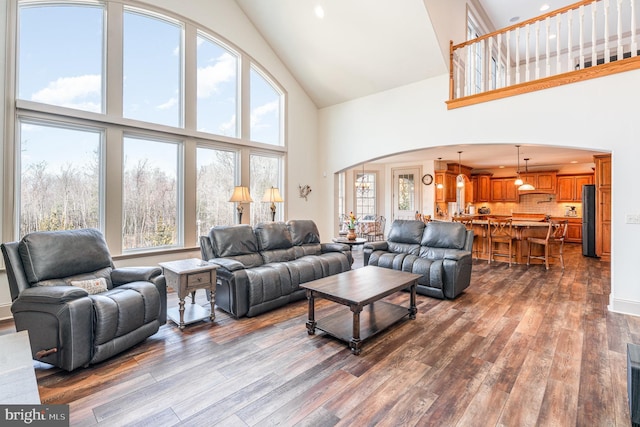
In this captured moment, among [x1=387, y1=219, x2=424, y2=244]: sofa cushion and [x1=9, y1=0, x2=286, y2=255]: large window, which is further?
[x1=387, y1=219, x2=424, y2=244]: sofa cushion

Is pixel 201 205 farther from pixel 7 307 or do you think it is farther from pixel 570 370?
pixel 570 370

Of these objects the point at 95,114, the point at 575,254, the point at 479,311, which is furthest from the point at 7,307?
the point at 575,254

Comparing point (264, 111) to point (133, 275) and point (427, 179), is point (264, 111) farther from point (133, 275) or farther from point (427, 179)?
point (427, 179)

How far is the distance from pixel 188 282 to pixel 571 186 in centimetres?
1162

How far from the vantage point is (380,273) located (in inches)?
144

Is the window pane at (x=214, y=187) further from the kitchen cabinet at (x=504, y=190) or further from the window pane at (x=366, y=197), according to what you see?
the kitchen cabinet at (x=504, y=190)

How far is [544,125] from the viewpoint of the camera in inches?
170

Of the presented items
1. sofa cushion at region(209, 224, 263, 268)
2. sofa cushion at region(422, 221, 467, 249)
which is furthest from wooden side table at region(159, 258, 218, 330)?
sofa cushion at region(422, 221, 467, 249)

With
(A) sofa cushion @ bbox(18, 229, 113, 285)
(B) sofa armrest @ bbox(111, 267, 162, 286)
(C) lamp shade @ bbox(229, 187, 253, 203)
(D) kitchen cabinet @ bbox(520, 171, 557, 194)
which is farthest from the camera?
(D) kitchen cabinet @ bbox(520, 171, 557, 194)

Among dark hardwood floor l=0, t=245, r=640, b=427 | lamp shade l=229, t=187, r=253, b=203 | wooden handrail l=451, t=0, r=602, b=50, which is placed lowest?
dark hardwood floor l=0, t=245, r=640, b=427

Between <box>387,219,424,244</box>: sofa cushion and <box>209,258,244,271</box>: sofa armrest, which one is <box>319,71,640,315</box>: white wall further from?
<box>209,258,244,271</box>: sofa armrest

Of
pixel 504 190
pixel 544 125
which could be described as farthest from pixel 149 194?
pixel 504 190

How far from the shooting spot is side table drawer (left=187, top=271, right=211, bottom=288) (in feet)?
10.5

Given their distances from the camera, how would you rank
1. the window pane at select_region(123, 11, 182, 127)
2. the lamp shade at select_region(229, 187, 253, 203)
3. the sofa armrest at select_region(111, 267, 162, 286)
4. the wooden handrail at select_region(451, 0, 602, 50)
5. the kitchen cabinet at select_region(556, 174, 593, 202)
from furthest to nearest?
the kitchen cabinet at select_region(556, 174, 593, 202)
the lamp shade at select_region(229, 187, 253, 203)
the window pane at select_region(123, 11, 182, 127)
the wooden handrail at select_region(451, 0, 602, 50)
the sofa armrest at select_region(111, 267, 162, 286)
